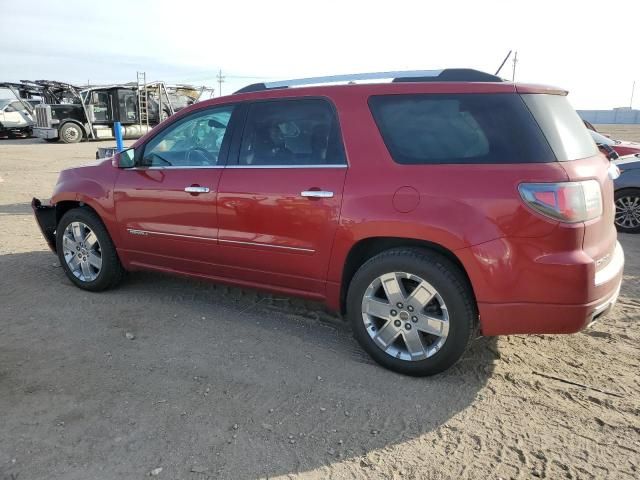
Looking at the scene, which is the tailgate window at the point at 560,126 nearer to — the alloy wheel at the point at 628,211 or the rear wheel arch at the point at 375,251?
the rear wheel arch at the point at 375,251

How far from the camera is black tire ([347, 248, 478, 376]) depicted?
301 cm

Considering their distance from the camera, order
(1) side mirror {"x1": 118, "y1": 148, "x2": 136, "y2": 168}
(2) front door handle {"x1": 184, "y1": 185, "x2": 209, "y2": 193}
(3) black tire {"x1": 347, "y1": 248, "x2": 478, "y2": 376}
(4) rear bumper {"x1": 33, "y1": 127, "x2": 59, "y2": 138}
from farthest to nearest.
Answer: (4) rear bumper {"x1": 33, "y1": 127, "x2": 59, "y2": 138} → (1) side mirror {"x1": 118, "y1": 148, "x2": 136, "y2": 168} → (2) front door handle {"x1": 184, "y1": 185, "x2": 209, "y2": 193} → (3) black tire {"x1": 347, "y1": 248, "x2": 478, "y2": 376}

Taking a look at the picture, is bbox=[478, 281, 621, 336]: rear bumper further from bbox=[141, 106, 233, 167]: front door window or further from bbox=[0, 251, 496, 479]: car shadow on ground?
bbox=[141, 106, 233, 167]: front door window

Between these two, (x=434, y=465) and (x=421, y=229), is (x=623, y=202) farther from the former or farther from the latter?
(x=434, y=465)

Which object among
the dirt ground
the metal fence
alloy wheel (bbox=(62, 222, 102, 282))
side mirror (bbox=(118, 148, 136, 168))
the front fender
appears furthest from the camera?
the metal fence

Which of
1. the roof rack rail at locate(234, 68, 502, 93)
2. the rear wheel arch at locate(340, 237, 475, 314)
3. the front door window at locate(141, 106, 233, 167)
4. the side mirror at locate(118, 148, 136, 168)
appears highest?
the roof rack rail at locate(234, 68, 502, 93)

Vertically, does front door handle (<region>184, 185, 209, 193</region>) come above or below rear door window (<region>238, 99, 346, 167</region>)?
below

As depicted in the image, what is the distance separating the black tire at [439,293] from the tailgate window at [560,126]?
35.4 inches

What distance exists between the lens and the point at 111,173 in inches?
180

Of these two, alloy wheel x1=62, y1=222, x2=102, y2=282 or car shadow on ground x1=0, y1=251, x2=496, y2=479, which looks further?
alloy wheel x1=62, y1=222, x2=102, y2=282

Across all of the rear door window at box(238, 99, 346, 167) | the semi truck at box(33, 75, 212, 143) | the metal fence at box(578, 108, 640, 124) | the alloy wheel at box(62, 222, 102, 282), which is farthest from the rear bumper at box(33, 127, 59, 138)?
the metal fence at box(578, 108, 640, 124)

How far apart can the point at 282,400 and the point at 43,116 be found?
25.0 meters

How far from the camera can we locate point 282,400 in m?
3.03

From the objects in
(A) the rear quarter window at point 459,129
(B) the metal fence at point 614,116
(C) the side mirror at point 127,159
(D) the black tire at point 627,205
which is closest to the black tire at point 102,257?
(C) the side mirror at point 127,159
